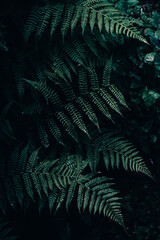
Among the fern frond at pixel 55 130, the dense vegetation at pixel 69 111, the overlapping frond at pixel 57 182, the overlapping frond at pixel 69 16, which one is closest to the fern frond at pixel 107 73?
the dense vegetation at pixel 69 111

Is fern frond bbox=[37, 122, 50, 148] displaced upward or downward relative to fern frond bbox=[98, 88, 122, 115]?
downward

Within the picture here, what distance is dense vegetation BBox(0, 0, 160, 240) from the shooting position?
179 centimetres

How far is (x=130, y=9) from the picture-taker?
2320 millimetres

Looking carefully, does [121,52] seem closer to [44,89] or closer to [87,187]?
[44,89]

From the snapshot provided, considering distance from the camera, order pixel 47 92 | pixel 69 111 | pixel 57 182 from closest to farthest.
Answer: pixel 57 182
pixel 47 92
pixel 69 111

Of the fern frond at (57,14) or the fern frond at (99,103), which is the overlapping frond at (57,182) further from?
the fern frond at (57,14)

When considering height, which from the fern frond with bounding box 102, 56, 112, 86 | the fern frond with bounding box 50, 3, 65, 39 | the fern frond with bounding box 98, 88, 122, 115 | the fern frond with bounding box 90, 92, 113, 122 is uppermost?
the fern frond with bounding box 50, 3, 65, 39

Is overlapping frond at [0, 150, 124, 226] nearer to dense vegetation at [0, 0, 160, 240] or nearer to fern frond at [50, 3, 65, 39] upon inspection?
dense vegetation at [0, 0, 160, 240]

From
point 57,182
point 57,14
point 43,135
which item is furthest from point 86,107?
point 57,14

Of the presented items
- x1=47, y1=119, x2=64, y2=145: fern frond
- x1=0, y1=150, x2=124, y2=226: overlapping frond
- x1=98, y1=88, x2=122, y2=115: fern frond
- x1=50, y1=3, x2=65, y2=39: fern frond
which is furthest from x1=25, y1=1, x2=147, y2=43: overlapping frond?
x1=0, y1=150, x2=124, y2=226: overlapping frond

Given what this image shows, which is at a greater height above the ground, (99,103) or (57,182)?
(99,103)

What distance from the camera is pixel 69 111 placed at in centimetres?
197

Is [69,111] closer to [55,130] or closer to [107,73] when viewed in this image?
[55,130]

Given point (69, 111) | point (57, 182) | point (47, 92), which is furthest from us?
point (69, 111)
